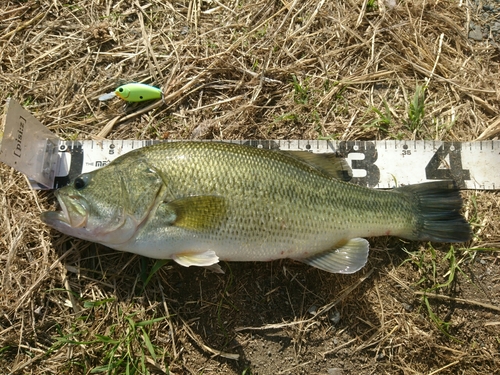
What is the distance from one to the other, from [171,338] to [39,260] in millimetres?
1431

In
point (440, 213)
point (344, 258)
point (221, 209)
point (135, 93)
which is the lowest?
point (344, 258)

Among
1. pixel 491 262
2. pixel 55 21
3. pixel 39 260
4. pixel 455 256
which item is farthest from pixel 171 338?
pixel 55 21

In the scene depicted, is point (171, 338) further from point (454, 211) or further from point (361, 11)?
point (361, 11)

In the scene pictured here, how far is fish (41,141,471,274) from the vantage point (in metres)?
3.09

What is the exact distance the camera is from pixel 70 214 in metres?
3.08

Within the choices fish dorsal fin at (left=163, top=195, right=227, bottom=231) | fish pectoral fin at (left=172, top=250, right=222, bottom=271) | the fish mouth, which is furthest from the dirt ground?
fish dorsal fin at (left=163, top=195, right=227, bottom=231)

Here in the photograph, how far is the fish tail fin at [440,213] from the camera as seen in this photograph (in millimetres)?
3561

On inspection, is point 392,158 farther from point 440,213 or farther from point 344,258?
point 344,258

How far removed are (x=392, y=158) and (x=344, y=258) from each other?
1.20 m

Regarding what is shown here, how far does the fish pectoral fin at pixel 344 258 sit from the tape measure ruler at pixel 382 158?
2.37 feet

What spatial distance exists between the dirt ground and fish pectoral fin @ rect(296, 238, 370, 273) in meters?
0.32

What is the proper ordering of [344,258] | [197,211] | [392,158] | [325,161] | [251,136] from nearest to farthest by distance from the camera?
1. [197,211]
2. [344,258]
3. [325,161]
4. [392,158]
5. [251,136]

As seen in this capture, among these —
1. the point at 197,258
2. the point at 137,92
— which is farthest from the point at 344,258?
the point at 137,92

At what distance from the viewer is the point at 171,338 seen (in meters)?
3.51
